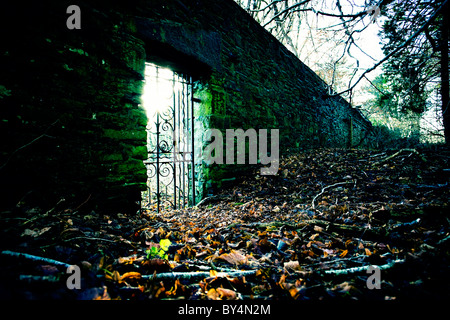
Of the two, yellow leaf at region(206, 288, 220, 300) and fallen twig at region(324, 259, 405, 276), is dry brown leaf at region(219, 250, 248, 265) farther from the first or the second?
fallen twig at region(324, 259, 405, 276)

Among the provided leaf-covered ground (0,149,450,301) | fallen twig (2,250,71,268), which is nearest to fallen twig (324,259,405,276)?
leaf-covered ground (0,149,450,301)

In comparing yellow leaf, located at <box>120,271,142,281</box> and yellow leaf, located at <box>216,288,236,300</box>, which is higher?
yellow leaf, located at <box>120,271,142,281</box>

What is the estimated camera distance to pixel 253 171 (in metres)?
4.20

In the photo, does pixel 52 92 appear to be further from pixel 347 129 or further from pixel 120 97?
pixel 347 129

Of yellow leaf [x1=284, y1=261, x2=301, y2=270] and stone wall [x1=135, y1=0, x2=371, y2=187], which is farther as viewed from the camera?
stone wall [x1=135, y1=0, x2=371, y2=187]

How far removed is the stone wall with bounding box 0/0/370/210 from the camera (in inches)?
67.0

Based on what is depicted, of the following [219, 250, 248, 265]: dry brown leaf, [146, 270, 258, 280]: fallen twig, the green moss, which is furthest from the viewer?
the green moss

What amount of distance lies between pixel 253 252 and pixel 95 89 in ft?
7.35

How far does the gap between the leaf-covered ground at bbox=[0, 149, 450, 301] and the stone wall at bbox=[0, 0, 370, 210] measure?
1.22ft

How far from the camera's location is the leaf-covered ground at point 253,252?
2.91ft

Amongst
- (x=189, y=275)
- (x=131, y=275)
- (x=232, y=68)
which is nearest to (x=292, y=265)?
(x=189, y=275)

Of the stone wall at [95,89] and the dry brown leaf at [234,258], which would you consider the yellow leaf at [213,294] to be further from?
the stone wall at [95,89]

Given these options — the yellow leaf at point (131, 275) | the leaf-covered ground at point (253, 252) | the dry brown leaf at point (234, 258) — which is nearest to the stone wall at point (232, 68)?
the leaf-covered ground at point (253, 252)

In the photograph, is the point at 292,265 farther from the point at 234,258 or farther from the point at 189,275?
the point at 189,275
